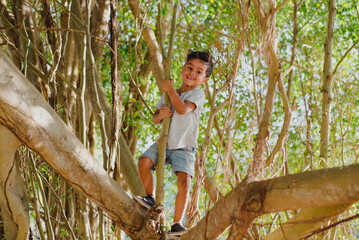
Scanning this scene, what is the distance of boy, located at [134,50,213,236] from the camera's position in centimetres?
231

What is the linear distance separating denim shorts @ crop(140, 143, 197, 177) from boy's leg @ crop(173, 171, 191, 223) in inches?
1.2

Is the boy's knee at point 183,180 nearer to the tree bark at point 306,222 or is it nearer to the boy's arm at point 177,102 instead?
the boy's arm at point 177,102

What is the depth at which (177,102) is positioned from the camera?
2.30 meters

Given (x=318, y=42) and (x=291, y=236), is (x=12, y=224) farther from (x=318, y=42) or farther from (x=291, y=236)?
(x=318, y=42)

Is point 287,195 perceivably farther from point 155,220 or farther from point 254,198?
point 155,220

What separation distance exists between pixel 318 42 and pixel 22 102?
5.09 m

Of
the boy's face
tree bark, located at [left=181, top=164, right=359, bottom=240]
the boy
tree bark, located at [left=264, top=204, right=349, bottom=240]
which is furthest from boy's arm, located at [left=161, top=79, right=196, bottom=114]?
tree bark, located at [left=264, top=204, right=349, bottom=240]

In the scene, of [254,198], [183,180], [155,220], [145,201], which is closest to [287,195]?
[254,198]

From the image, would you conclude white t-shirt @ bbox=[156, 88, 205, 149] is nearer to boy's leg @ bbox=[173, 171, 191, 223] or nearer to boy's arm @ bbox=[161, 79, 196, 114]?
boy's arm @ bbox=[161, 79, 196, 114]

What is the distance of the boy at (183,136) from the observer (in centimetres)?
231

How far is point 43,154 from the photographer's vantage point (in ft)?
5.48

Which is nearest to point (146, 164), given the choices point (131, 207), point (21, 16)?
point (131, 207)

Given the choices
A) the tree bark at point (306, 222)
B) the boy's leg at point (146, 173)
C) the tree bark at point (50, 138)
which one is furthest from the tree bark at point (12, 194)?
the tree bark at point (306, 222)

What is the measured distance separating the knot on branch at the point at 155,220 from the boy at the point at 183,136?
21cm
